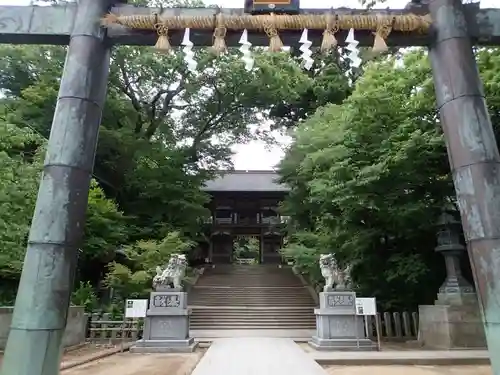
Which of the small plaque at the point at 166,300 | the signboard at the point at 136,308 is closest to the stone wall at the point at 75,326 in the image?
the signboard at the point at 136,308

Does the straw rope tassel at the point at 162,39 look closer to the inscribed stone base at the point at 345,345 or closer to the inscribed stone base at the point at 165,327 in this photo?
the inscribed stone base at the point at 165,327

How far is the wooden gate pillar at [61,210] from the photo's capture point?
3.07 m

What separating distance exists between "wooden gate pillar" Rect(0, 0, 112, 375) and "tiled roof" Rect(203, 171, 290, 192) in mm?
25623

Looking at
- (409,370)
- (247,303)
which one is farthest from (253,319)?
(409,370)

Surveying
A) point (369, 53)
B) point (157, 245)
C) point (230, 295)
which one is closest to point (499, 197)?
point (369, 53)

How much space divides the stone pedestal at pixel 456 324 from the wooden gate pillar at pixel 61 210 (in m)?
10.0

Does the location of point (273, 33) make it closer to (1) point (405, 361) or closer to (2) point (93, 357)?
(1) point (405, 361)

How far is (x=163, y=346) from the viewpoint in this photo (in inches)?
413

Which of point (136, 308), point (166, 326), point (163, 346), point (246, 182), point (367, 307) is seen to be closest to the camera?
point (367, 307)

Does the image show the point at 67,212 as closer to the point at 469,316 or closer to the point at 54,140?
the point at 54,140

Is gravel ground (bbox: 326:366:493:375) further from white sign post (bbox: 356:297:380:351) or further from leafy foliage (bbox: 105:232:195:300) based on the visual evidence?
leafy foliage (bbox: 105:232:195:300)

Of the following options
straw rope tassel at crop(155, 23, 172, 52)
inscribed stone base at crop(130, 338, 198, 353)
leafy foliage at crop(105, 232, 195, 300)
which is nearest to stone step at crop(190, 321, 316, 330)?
leafy foliage at crop(105, 232, 195, 300)

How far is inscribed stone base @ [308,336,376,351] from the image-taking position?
403 inches

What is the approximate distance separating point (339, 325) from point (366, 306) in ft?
3.45
